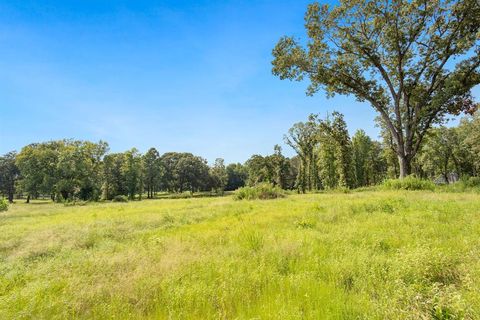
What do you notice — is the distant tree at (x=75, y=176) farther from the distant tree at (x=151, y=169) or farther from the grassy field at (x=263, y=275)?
the grassy field at (x=263, y=275)

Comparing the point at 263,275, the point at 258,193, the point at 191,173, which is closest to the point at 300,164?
the point at 191,173

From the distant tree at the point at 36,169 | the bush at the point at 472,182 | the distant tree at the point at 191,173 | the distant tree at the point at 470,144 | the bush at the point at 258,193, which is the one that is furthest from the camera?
the distant tree at the point at 191,173

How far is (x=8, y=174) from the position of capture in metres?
80.2

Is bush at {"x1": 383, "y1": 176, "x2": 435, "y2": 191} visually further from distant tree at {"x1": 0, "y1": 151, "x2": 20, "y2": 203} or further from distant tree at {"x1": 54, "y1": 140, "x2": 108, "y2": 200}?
distant tree at {"x1": 0, "y1": 151, "x2": 20, "y2": 203}

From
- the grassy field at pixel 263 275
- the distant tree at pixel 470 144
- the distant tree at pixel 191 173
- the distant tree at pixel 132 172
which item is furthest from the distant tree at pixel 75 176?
the distant tree at pixel 470 144

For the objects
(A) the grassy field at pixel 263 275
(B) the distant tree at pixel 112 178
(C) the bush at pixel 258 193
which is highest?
(B) the distant tree at pixel 112 178

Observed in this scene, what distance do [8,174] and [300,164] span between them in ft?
278

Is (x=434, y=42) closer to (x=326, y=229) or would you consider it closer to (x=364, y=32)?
(x=364, y=32)

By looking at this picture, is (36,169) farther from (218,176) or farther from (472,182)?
(472,182)

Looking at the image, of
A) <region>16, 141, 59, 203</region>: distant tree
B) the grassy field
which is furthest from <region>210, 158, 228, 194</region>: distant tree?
the grassy field

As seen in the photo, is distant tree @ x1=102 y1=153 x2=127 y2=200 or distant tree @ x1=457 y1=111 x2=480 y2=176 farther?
distant tree @ x1=102 y1=153 x2=127 y2=200

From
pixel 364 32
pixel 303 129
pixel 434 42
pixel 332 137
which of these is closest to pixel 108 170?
pixel 303 129

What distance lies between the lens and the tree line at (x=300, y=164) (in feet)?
166

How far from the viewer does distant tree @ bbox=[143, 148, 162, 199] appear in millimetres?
76500
